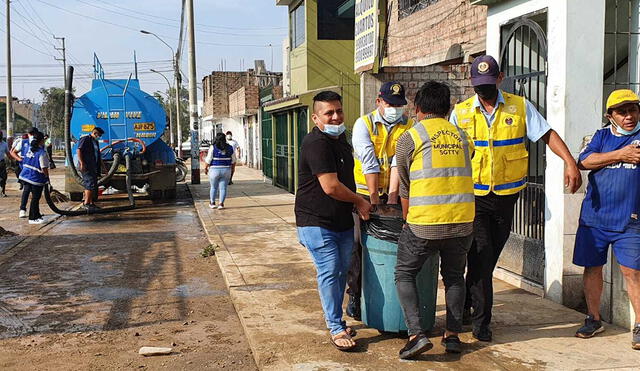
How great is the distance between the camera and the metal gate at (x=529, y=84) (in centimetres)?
614

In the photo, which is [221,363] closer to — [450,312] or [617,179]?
[450,312]

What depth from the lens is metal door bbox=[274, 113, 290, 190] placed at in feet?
57.4

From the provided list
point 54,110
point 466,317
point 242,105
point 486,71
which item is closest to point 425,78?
point 486,71

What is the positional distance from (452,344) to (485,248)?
76 cm

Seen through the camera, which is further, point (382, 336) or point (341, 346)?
point (382, 336)

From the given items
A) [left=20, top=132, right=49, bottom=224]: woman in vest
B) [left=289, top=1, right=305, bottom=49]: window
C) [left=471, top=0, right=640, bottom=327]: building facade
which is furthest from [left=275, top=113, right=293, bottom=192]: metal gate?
[left=471, top=0, right=640, bottom=327]: building facade

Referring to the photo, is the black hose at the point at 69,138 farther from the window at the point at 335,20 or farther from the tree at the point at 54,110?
the tree at the point at 54,110

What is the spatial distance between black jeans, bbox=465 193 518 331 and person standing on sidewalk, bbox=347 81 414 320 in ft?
2.18

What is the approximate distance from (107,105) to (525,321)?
39.5 feet

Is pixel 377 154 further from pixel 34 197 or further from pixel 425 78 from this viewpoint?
pixel 34 197

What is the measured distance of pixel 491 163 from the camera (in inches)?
187

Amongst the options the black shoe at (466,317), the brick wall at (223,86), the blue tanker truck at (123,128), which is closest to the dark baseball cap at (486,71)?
the black shoe at (466,317)

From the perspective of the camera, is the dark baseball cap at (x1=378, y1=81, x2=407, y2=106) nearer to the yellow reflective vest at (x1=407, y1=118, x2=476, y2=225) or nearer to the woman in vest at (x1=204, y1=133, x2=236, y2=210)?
the yellow reflective vest at (x1=407, y1=118, x2=476, y2=225)

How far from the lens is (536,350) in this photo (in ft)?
14.8
